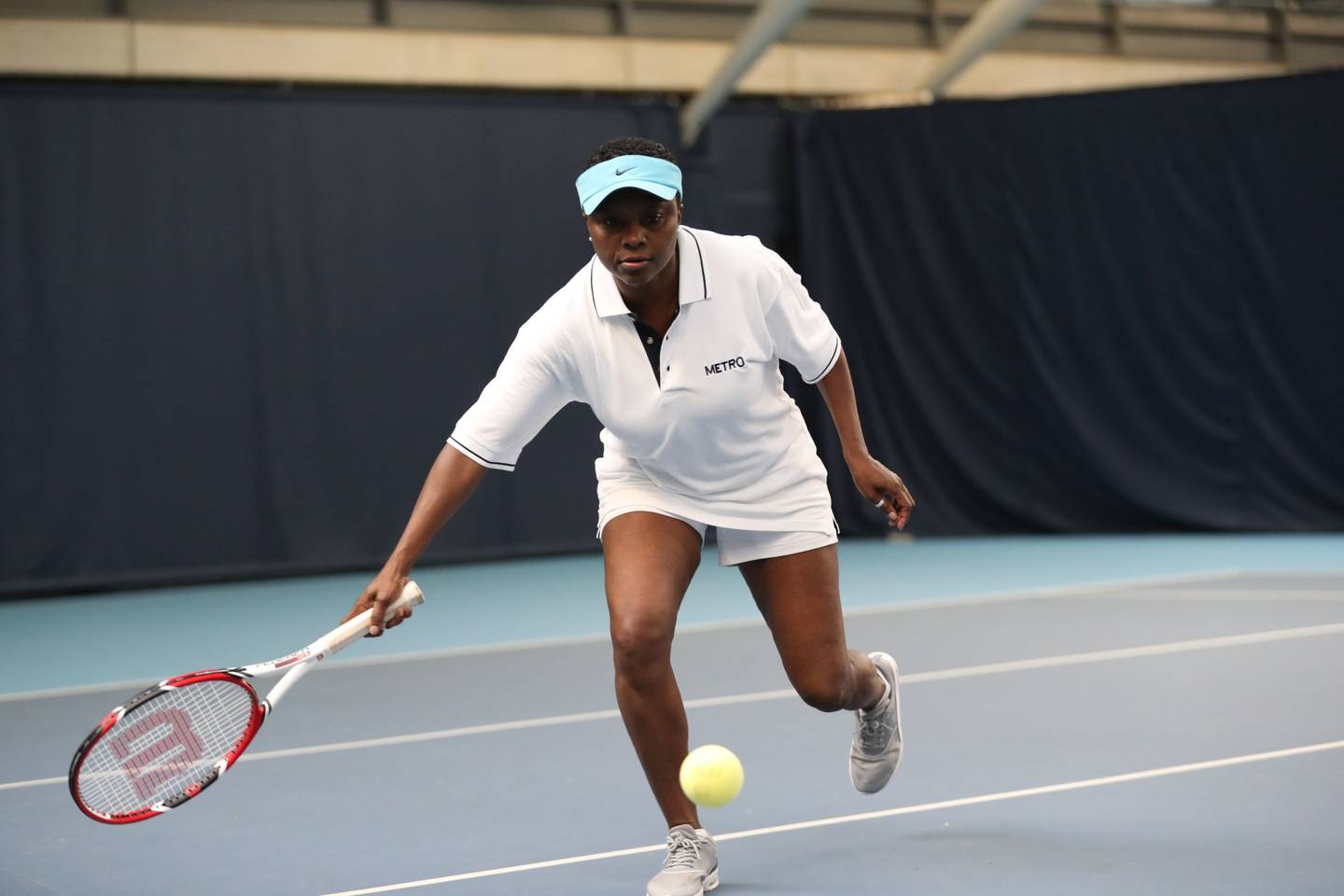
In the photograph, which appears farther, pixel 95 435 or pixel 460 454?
pixel 95 435

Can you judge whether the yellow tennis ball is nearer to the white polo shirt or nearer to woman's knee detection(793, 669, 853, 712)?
woman's knee detection(793, 669, 853, 712)

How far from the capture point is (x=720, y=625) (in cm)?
688

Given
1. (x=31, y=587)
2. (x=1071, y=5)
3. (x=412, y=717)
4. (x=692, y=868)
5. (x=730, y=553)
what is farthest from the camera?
(x=1071, y=5)

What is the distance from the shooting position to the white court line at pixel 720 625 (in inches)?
235

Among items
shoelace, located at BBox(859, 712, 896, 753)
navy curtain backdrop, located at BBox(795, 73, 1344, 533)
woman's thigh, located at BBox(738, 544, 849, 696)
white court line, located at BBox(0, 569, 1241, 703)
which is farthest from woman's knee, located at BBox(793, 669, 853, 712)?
navy curtain backdrop, located at BBox(795, 73, 1344, 533)

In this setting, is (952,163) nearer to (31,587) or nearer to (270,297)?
(270,297)

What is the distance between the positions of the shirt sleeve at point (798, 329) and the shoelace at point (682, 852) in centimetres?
95

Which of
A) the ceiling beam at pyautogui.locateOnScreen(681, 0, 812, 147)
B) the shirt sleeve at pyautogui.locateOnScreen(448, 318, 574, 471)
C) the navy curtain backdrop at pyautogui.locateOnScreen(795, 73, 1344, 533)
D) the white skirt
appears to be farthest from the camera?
the navy curtain backdrop at pyautogui.locateOnScreen(795, 73, 1344, 533)

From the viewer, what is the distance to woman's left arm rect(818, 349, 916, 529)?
135 inches

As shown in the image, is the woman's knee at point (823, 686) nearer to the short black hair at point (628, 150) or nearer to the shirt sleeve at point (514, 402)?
the shirt sleeve at point (514, 402)

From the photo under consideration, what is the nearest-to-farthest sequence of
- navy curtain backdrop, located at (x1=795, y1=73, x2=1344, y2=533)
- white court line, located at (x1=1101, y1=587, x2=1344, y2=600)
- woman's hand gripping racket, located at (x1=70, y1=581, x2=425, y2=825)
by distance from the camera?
woman's hand gripping racket, located at (x1=70, y1=581, x2=425, y2=825) → white court line, located at (x1=1101, y1=587, x2=1344, y2=600) → navy curtain backdrop, located at (x1=795, y1=73, x2=1344, y2=533)

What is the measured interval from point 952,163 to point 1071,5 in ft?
7.42

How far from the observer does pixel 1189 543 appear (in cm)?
985

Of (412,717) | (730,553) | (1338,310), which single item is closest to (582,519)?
(1338,310)
